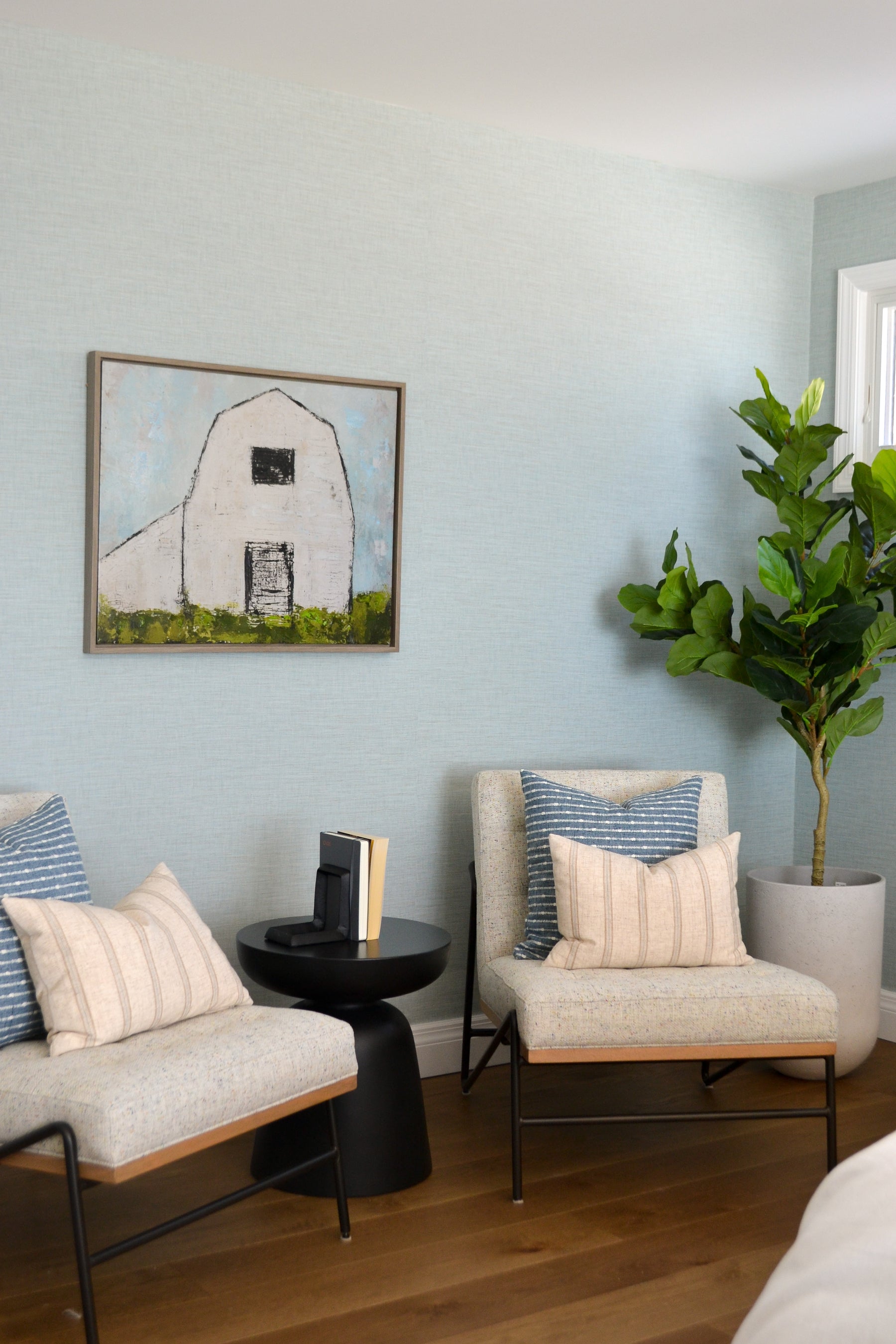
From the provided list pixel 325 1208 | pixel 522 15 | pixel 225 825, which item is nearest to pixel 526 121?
pixel 522 15

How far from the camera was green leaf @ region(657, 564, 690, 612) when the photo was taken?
141 inches

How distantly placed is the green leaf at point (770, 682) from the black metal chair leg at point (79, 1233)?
226 cm

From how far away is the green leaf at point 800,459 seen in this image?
3541 millimetres

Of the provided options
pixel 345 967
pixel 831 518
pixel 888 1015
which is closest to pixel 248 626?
pixel 345 967

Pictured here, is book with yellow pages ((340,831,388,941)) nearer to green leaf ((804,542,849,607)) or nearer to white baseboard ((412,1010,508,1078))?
white baseboard ((412,1010,508,1078))

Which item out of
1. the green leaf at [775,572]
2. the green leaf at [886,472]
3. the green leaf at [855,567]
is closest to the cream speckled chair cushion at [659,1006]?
the green leaf at [775,572]

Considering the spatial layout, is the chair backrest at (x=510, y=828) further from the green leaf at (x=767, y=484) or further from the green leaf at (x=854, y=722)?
the green leaf at (x=767, y=484)

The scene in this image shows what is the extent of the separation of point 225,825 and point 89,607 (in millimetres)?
659

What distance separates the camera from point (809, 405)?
11.8 ft

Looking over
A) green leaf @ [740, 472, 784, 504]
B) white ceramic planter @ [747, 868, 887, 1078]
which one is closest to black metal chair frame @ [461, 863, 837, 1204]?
white ceramic planter @ [747, 868, 887, 1078]

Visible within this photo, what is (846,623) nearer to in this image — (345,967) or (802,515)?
(802,515)

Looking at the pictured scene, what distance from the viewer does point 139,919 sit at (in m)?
2.48

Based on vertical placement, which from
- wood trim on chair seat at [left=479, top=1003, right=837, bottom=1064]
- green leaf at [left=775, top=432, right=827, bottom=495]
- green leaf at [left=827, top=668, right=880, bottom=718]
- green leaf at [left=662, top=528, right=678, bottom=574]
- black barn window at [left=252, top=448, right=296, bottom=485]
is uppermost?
green leaf at [left=775, top=432, right=827, bottom=495]

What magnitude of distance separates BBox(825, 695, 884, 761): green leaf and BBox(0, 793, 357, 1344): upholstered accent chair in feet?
5.88
